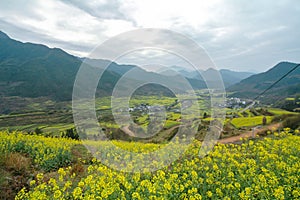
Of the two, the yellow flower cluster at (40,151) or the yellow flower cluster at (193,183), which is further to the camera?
the yellow flower cluster at (40,151)

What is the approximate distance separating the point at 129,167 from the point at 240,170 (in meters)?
3.20

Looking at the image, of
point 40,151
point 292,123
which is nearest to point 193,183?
point 40,151

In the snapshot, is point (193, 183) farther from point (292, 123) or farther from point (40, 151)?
point (292, 123)

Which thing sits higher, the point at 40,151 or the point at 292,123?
the point at 40,151

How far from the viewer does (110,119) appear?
85.9 feet

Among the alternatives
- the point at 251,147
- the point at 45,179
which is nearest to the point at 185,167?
the point at 251,147

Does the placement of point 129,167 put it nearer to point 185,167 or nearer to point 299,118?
point 185,167

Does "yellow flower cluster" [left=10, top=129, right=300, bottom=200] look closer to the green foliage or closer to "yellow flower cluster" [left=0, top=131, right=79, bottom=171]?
"yellow flower cluster" [left=0, top=131, right=79, bottom=171]

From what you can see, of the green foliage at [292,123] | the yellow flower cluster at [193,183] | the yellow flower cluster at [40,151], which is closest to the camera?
the yellow flower cluster at [193,183]

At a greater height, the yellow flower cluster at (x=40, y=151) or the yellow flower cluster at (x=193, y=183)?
the yellow flower cluster at (x=193, y=183)

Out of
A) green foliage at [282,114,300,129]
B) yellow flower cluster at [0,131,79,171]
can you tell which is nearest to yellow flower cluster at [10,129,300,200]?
yellow flower cluster at [0,131,79,171]

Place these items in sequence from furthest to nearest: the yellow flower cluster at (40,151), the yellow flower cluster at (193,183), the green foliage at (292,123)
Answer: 1. the green foliage at (292,123)
2. the yellow flower cluster at (40,151)
3. the yellow flower cluster at (193,183)

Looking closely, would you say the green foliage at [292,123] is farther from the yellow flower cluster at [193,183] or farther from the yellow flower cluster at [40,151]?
the yellow flower cluster at [40,151]

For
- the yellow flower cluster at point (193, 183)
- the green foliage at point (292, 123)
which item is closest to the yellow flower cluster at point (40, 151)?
the yellow flower cluster at point (193, 183)
